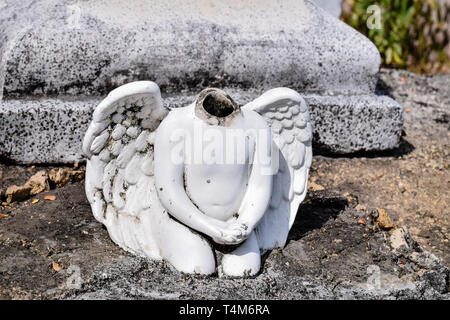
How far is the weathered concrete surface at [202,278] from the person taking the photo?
2.66 meters

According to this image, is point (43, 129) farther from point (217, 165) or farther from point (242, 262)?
point (242, 262)

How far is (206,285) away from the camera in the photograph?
2699mm

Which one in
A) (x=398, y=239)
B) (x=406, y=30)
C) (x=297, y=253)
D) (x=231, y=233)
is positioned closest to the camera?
(x=231, y=233)

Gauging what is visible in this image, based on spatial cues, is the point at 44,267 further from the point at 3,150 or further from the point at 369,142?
the point at 369,142

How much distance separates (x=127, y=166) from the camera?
2.87 metres

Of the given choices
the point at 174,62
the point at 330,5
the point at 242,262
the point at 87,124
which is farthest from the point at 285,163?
the point at 330,5

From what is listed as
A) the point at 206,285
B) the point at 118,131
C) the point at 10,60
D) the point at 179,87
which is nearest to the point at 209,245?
the point at 206,285

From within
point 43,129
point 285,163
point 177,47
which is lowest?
point 43,129

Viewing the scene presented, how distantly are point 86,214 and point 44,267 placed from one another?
1.70 feet

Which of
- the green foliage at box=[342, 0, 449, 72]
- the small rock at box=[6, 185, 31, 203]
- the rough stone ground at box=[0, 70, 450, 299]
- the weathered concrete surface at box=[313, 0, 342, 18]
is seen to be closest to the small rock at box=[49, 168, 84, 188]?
the rough stone ground at box=[0, 70, 450, 299]

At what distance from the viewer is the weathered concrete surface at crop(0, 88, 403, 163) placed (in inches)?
141

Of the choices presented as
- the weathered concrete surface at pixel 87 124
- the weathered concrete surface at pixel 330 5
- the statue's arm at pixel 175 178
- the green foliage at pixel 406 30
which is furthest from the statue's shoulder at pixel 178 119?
the green foliage at pixel 406 30

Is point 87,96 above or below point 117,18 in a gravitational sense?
below

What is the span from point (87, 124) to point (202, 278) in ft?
4.35
